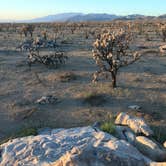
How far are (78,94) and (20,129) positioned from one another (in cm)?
422

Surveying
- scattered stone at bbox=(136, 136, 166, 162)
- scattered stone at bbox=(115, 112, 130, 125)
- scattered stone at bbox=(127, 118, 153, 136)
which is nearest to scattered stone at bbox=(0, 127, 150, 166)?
scattered stone at bbox=(136, 136, 166, 162)

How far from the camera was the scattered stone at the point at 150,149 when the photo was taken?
977cm

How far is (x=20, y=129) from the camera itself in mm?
13539

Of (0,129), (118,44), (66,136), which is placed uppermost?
(118,44)

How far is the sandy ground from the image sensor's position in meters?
14.4

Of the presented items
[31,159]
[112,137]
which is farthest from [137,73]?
[31,159]

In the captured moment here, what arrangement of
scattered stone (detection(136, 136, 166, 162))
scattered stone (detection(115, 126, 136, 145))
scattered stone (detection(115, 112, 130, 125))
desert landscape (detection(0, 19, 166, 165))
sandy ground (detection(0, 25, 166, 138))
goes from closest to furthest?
scattered stone (detection(136, 136, 166, 162))
scattered stone (detection(115, 126, 136, 145))
scattered stone (detection(115, 112, 130, 125))
desert landscape (detection(0, 19, 166, 165))
sandy ground (detection(0, 25, 166, 138))

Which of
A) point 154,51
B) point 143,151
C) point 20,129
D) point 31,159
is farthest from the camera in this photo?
point 154,51

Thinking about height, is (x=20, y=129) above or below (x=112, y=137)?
below

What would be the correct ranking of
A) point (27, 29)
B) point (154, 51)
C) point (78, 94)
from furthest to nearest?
1. point (27, 29)
2. point (154, 51)
3. point (78, 94)

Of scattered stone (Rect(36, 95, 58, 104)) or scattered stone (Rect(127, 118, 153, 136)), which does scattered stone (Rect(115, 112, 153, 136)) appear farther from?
scattered stone (Rect(36, 95, 58, 104))

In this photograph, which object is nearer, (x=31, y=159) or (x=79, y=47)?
(x=31, y=159)

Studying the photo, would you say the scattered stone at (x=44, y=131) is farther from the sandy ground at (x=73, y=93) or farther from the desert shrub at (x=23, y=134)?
the sandy ground at (x=73, y=93)

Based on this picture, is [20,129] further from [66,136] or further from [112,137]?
[112,137]
